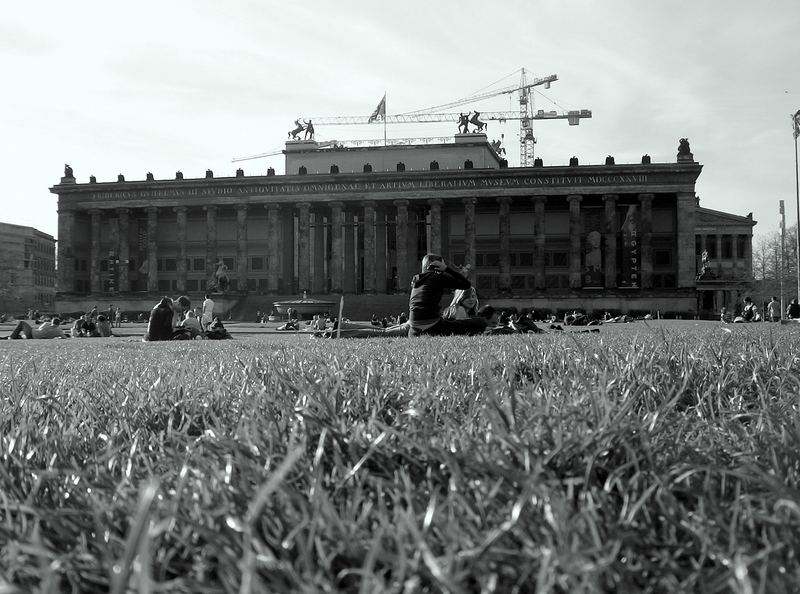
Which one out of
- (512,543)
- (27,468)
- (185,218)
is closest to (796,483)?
(512,543)

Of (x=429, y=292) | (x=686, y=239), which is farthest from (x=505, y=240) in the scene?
(x=429, y=292)

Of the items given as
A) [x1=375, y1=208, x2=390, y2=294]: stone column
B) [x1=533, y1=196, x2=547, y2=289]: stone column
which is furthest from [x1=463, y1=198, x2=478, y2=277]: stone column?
[x1=375, y1=208, x2=390, y2=294]: stone column

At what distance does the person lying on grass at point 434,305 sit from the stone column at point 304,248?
62.6 meters

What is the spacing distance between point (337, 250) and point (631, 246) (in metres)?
28.1

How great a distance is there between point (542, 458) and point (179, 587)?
0.98 metres

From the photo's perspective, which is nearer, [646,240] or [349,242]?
[646,240]

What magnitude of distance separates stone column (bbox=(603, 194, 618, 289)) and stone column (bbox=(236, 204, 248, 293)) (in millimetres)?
35251

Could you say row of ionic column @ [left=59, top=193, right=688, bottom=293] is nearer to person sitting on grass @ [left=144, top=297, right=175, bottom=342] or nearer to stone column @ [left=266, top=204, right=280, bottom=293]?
stone column @ [left=266, top=204, right=280, bottom=293]

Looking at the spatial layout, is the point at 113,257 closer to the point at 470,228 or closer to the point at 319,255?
the point at 319,255

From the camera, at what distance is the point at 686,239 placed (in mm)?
78062

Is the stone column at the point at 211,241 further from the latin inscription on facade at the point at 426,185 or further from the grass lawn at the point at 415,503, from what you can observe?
the grass lawn at the point at 415,503

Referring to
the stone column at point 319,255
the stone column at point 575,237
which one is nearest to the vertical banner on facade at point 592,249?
the stone column at point 575,237

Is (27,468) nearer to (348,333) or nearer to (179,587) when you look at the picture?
(179,587)

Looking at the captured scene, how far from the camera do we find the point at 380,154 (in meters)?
94.1
